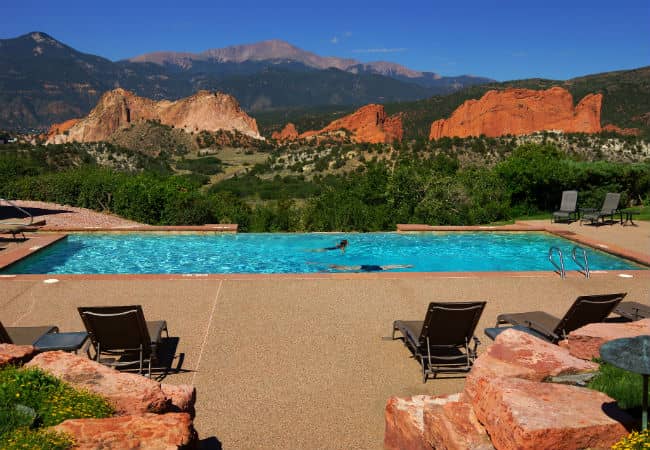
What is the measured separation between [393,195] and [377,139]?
4408 centimetres

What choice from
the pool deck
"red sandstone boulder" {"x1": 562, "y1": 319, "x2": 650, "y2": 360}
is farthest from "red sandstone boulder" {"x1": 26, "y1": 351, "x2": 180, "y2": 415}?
"red sandstone boulder" {"x1": 562, "y1": 319, "x2": 650, "y2": 360}

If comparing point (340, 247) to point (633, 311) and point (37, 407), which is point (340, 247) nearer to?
point (633, 311)

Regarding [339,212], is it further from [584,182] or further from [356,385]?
[356,385]

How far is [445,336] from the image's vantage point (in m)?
4.48

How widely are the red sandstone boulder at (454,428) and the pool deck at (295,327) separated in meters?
0.61

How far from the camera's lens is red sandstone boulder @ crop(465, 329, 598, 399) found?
3.17 metres

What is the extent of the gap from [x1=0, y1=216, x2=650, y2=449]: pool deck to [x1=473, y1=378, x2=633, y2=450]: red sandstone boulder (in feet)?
3.29

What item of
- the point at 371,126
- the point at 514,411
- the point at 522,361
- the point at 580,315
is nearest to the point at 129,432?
the point at 514,411

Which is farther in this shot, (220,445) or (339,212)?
(339,212)

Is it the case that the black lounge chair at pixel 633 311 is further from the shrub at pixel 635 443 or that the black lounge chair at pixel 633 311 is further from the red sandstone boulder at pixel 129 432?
the red sandstone boulder at pixel 129 432

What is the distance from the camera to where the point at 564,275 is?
7.58m

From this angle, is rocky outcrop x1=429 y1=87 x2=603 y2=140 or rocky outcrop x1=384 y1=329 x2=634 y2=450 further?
rocky outcrop x1=429 y1=87 x2=603 y2=140

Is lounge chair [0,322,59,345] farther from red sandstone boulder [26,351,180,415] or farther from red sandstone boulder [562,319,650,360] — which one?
red sandstone boulder [562,319,650,360]

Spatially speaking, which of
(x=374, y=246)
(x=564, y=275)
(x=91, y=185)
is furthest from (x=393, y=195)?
(x=91, y=185)
